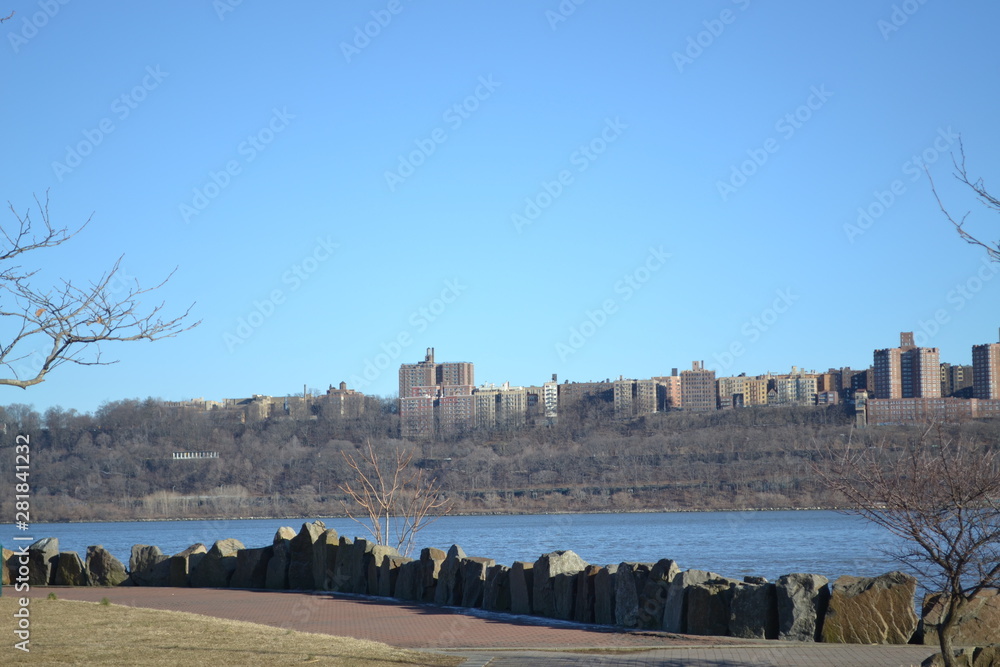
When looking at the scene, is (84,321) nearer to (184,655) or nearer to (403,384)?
(184,655)

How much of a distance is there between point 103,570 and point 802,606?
45.2 feet

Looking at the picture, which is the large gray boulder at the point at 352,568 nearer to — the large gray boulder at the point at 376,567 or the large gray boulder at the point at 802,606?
the large gray boulder at the point at 376,567

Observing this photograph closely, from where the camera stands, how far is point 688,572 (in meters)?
13.3

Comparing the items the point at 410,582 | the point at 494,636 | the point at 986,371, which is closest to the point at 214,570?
the point at 410,582

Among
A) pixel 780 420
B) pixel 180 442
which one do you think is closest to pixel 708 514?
pixel 780 420

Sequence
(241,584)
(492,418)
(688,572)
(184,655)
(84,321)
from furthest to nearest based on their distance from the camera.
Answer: (492,418) → (241,584) → (688,572) → (184,655) → (84,321)

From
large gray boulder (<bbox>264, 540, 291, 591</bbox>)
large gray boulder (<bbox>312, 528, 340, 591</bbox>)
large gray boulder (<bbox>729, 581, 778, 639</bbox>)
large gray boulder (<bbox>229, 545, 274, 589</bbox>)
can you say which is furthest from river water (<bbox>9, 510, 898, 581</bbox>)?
large gray boulder (<bbox>229, 545, 274, 589</bbox>)

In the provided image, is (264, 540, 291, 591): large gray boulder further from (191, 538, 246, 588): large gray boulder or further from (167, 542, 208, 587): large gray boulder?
(167, 542, 208, 587): large gray boulder

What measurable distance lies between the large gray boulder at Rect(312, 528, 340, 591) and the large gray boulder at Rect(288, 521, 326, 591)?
128 mm

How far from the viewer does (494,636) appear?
13.0 m

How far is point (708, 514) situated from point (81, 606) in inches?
3241

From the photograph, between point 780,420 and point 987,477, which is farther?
point 780,420

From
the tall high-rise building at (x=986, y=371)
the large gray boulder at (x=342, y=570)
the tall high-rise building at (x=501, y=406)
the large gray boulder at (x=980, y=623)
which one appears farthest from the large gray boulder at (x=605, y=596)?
the tall high-rise building at (x=501, y=406)

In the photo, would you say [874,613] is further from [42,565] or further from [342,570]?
[42,565]
